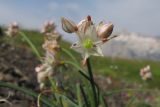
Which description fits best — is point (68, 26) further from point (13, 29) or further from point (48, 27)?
point (13, 29)

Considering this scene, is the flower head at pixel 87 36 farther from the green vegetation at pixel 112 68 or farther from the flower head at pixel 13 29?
the green vegetation at pixel 112 68

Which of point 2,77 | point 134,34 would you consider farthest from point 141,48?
point 2,77

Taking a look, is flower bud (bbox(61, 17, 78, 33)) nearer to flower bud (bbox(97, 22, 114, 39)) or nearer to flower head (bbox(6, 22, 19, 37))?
flower bud (bbox(97, 22, 114, 39))

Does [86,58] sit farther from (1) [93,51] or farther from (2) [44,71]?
(2) [44,71]

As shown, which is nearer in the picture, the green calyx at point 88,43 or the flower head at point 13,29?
the green calyx at point 88,43

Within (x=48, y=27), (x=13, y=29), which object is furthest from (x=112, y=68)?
(x=48, y=27)

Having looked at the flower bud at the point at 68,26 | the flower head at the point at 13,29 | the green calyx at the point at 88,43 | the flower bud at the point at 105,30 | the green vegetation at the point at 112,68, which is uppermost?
the flower bud at the point at 68,26

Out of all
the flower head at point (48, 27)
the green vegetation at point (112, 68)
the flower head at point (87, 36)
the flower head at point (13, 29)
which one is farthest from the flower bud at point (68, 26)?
the green vegetation at point (112, 68)

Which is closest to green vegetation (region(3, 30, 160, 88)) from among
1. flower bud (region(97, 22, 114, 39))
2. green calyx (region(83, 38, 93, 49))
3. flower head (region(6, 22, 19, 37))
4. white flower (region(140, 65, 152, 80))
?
white flower (region(140, 65, 152, 80))
